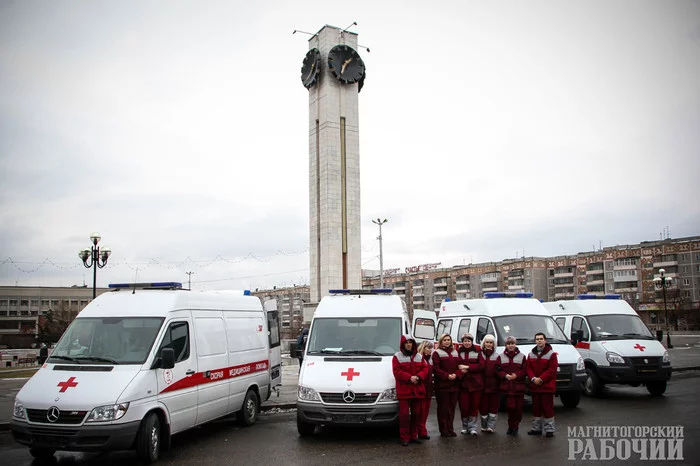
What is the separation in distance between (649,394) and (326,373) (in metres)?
9.22

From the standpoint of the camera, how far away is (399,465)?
8297 millimetres

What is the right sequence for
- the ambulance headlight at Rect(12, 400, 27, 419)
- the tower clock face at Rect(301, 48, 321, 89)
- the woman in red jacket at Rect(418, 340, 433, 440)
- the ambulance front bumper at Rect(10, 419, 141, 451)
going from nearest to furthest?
the ambulance front bumper at Rect(10, 419, 141, 451) → the ambulance headlight at Rect(12, 400, 27, 419) → the woman in red jacket at Rect(418, 340, 433, 440) → the tower clock face at Rect(301, 48, 321, 89)

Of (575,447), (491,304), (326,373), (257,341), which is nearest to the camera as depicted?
(575,447)

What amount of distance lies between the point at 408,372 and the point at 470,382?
49.7 inches

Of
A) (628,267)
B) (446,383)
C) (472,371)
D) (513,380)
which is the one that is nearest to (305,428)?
(446,383)

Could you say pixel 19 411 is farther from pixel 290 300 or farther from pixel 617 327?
pixel 290 300

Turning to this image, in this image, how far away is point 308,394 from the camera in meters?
9.79

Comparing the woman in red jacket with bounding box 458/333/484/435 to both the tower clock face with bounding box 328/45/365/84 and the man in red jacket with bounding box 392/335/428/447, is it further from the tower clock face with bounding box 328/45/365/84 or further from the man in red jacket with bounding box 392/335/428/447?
the tower clock face with bounding box 328/45/365/84

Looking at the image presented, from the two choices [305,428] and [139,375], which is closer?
[139,375]

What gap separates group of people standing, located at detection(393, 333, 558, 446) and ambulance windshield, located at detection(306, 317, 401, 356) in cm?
74

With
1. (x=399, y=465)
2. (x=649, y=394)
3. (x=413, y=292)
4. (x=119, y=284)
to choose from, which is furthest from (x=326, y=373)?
(x=413, y=292)

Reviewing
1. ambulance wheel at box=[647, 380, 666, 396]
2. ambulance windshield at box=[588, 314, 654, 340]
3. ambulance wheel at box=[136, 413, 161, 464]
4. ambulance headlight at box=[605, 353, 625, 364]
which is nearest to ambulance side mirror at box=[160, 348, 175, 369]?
ambulance wheel at box=[136, 413, 161, 464]

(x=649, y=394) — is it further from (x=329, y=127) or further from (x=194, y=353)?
(x=329, y=127)

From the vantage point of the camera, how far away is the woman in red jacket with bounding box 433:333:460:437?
10250mm
